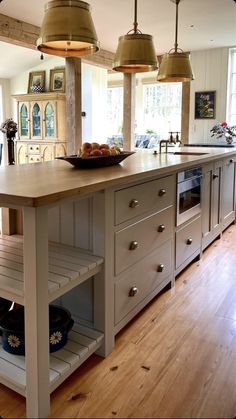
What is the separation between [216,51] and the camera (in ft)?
21.1

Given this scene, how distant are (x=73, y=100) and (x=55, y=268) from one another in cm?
478

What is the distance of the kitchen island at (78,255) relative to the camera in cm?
140

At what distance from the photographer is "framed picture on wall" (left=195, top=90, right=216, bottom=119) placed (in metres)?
6.53

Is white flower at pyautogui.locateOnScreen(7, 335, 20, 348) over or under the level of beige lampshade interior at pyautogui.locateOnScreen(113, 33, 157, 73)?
under

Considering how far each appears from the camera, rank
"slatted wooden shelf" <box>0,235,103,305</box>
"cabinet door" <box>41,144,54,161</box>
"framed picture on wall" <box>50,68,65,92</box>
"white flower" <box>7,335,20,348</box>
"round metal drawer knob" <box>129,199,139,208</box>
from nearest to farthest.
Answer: "slatted wooden shelf" <box>0,235,103,305</box>, "white flower" <box>7,335,20,348</box>, "round metal drawer knob" <box>129,199,139,208</box>, "framed picture on wall" <box>50,68,65,92</box>, "cabinet door" <box>41,144,54,161</box>

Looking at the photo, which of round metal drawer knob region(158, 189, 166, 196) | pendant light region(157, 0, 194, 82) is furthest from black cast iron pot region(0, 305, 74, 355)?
pendant light region(157, 0, 194, 82)

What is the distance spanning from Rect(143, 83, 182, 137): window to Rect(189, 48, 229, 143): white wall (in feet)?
11.3

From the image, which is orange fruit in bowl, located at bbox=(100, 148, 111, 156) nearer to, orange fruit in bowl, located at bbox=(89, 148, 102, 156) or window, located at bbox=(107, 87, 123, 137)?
orange fruit in bowl, located at bbox=(89, 148, 102, 156)

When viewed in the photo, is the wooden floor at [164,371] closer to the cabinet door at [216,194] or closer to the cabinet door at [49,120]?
the cabinet door at [216,194]

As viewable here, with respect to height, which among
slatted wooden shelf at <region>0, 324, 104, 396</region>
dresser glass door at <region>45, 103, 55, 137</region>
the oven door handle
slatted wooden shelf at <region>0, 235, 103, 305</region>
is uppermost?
dresser glass door at <region>45, 103, 55, 137</region>

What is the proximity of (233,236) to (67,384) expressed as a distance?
9.45ft

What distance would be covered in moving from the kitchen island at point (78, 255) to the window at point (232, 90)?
177 inches

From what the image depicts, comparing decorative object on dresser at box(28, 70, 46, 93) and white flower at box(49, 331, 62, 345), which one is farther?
decorative object on dresser at box(28, 70, 46, 93)

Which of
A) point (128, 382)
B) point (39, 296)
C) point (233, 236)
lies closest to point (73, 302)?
point (128, 382)
